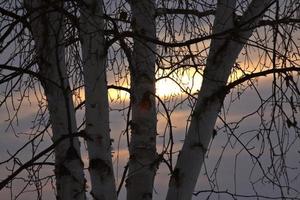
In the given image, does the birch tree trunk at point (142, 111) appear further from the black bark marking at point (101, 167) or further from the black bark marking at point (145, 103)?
the black bark marking at point (101, 167)

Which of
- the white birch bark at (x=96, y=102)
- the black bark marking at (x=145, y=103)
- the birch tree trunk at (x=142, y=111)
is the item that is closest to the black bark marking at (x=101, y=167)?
the white birch bark at (x=96, y=102)

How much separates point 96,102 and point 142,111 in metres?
0.51

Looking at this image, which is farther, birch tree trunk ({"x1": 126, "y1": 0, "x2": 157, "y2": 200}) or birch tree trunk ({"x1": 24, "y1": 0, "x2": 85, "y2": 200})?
birch tree trunk ({"x1": 126, "y1": 0, "x2": 157, "y2": 200})

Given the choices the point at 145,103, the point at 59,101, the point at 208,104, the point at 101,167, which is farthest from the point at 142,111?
the point at 59,101

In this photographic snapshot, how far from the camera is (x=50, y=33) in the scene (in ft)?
12.1

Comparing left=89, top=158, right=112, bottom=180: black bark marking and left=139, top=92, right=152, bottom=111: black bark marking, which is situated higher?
left=139, top=92, right=152, bottom=111: black bark marking

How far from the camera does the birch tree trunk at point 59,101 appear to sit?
11.5 ft

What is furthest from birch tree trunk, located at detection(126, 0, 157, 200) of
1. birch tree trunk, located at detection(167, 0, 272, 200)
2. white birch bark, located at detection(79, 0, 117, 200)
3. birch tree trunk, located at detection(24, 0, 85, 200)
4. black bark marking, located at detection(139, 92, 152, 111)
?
birch tree trunk, located at detection(24, 0, 85, 200)

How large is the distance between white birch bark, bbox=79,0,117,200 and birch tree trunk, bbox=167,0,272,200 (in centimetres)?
48

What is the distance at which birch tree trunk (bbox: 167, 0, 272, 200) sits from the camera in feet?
12.9

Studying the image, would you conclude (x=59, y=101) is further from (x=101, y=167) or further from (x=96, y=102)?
(x=101, y=167)

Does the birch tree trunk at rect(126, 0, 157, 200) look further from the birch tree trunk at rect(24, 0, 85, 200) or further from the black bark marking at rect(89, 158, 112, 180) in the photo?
the birch tree trunk at rect(24, 0, 85, 200)

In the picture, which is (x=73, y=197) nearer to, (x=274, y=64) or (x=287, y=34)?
(x=274, y=64)

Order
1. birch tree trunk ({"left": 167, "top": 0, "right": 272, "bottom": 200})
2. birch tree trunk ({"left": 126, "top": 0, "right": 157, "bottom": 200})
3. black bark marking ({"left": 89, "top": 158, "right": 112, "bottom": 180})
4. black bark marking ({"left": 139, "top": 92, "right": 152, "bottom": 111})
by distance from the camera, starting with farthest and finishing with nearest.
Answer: black bark marking ({"left": 139, "top": 92, "right": 152, "bottom": 111}) → birch tree trunk ({"left": 126, "top": 0, "right": 157, "bottom": 200}) → birch tree trunk ({"left": 167, "top": 0, "right": 272, "bottom": 200}) → black bark marking ({"left": 89, "top": 158, "right": 112, "bottom": 180})
